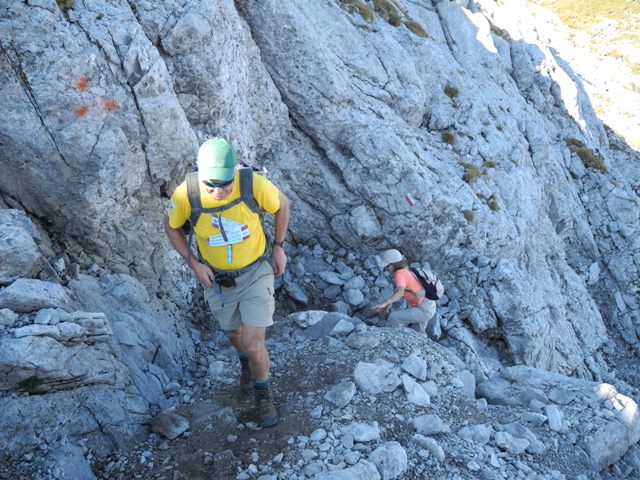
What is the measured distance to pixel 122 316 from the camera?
688 centimetres

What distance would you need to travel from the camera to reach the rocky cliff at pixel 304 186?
19.1ft

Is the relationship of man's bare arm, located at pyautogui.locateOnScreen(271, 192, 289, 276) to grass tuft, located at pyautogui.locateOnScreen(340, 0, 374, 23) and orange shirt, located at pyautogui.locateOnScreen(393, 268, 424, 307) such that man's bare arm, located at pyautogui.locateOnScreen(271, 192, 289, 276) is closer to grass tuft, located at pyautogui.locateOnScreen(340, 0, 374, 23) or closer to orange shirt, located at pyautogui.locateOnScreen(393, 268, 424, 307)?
orange shirt, located at pyautogui.locateOnScreen(393, 268, 424, 307)

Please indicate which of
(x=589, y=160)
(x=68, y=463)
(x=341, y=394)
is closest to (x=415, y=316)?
(x=341, y=394)

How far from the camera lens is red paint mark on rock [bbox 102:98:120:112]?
6.98 meters

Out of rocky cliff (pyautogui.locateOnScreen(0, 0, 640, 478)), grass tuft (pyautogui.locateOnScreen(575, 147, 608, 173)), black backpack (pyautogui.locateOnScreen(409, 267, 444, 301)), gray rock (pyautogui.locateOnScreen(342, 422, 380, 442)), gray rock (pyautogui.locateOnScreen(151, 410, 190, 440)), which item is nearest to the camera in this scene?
gray rock (pyautogui.locateOnScreen(342, 422, 380, 442))

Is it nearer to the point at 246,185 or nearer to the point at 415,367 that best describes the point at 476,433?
the point at 415,367

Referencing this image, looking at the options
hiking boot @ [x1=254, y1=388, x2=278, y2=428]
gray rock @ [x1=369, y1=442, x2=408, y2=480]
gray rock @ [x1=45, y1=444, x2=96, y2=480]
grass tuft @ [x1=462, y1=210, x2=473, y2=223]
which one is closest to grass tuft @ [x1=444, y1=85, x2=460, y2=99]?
grass tuft @ [x1=462, y1=210, x2=473, y2=223]

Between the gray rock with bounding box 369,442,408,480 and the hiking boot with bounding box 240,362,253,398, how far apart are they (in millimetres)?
2052

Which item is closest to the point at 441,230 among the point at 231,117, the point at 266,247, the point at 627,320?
the point at 231,117

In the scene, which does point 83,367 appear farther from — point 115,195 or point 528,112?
point 528,112

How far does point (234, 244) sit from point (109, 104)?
3445mm

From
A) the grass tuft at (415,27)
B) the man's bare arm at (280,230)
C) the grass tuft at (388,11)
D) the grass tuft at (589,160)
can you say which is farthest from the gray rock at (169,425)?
the grass tuft at (589,160)

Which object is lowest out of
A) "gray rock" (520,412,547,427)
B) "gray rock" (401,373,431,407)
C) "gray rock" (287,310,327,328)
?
"gray rock" (287,310,327,328)

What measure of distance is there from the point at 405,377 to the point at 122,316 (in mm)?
4295
